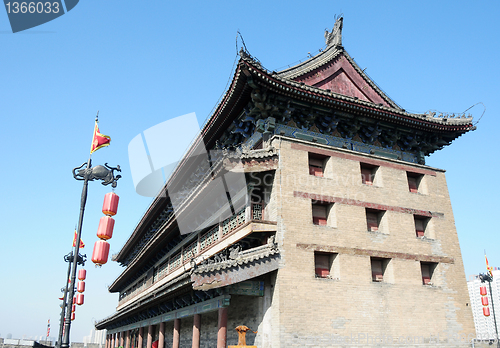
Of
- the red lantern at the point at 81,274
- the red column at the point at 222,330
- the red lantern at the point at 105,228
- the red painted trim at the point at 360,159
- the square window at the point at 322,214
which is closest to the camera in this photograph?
the red column at the point at 222,330

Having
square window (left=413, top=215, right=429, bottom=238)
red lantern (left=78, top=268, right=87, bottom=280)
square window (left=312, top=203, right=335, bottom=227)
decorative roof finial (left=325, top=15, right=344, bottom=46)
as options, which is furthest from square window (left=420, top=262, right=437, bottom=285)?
red lantern (left=78, top=268, right=87, bottom=280)

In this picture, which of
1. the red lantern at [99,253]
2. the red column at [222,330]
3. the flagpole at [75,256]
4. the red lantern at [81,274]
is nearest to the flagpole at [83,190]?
the flagpole at [75,256]

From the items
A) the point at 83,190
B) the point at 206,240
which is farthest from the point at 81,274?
the point at 83,190

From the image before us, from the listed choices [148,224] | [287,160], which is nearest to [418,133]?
[287,160]

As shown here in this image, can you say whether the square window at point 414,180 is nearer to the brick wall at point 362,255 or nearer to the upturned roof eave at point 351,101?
the brick wall at point 362,255

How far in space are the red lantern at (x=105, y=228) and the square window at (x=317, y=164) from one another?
8678 mm

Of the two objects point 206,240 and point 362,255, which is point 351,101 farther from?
point 206,240

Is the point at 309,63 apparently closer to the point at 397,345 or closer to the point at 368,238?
the point at 368,238

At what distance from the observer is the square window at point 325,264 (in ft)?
50.4

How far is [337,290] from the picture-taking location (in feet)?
48.7

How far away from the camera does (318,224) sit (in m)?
16.2

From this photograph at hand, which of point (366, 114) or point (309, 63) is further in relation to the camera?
point (309, 63)

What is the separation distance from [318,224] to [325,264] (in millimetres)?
1641

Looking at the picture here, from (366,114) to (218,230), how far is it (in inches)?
342
